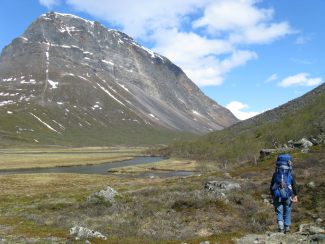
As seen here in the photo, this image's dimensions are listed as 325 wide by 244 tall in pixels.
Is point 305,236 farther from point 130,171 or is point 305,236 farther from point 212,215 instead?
point 130,171

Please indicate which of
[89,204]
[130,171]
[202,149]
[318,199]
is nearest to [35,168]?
[130,171]

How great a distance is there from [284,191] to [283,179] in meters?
0.58

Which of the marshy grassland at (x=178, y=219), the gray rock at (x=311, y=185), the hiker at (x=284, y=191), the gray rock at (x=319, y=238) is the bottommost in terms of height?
the marshy grassland at (x=178, y=219)

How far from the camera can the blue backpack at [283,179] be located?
1111cm

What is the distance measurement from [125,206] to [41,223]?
7846mm

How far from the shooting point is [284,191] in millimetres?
11078

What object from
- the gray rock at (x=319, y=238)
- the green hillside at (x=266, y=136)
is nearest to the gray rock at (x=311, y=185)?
the gray rock at (x=319, y=238)

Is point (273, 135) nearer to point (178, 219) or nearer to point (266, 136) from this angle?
point (266, 136)

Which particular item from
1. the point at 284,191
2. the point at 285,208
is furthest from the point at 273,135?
the point at 284,191

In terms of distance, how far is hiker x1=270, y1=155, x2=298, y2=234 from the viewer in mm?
11117

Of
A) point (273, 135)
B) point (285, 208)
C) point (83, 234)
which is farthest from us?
point (273, 135)

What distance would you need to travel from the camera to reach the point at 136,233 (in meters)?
15.5

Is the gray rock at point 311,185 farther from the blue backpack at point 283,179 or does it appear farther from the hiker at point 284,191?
the blue backpack at point 283,179

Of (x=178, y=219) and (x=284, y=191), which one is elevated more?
(x=284, y=191)
